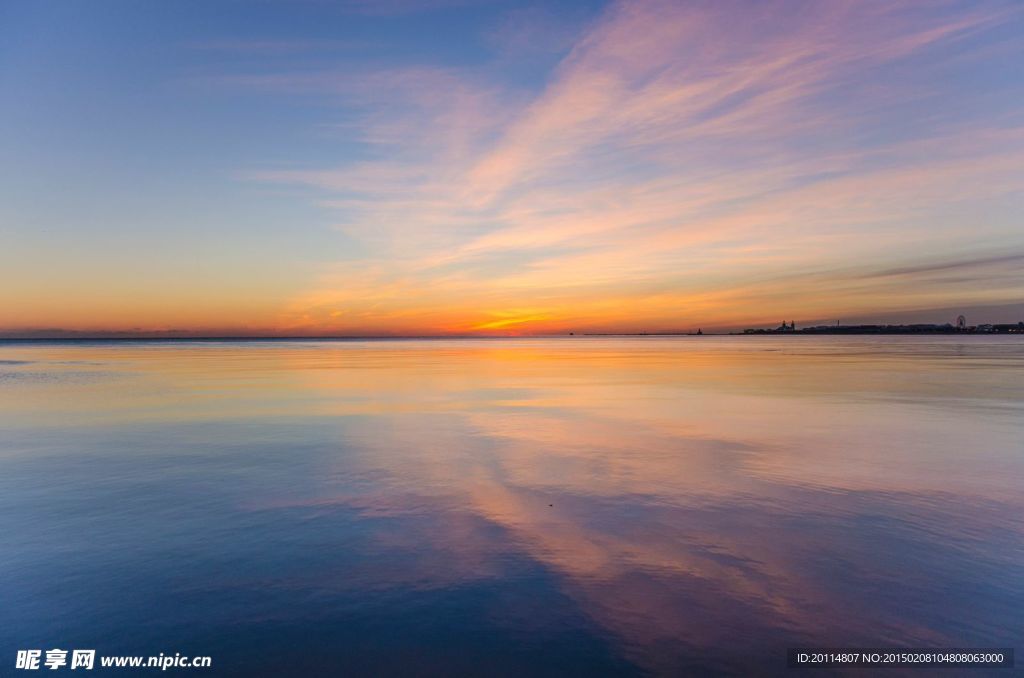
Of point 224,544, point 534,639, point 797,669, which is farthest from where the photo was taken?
point 224,544

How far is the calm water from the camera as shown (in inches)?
210

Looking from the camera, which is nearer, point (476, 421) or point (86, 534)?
point (86, 534)

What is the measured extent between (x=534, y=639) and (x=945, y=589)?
14.2ft

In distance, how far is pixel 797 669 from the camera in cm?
488

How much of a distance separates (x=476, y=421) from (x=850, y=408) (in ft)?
39.7

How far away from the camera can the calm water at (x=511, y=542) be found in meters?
5.32

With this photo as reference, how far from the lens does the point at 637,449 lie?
44.1 ft

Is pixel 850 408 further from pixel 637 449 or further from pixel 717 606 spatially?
pixel 717 606

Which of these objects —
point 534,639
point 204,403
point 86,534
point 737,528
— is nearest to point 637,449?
point 737,528

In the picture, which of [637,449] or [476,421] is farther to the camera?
[476,421]

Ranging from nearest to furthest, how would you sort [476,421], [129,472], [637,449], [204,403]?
[129,472] → [637,449] → [476,421] → [204,403]

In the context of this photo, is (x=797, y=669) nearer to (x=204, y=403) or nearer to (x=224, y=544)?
(x=224, y=544)

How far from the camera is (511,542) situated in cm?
757

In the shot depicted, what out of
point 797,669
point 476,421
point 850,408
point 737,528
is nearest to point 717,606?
point 797,669
